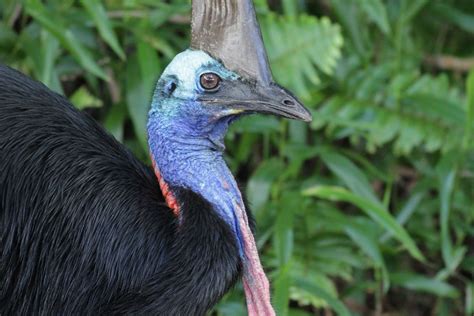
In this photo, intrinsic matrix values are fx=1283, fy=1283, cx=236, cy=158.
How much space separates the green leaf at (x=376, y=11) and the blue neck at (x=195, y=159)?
1.36 metres

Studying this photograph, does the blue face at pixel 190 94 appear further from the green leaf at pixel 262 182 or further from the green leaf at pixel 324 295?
the green leaf at pixel 262 182

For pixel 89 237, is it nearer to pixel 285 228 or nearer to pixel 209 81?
pixel 209 81

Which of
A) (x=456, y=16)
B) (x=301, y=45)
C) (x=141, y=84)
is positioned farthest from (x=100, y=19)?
(x=456, y=16)

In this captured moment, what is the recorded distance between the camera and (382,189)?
4.32m

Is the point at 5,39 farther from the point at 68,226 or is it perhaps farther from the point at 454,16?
the point at 454,16

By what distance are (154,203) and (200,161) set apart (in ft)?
0.43

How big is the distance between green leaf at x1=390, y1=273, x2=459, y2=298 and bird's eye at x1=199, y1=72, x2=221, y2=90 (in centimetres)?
155

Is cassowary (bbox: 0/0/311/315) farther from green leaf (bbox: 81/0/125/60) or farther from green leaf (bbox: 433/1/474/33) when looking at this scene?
green leaf (bbox: 433/1/474/33)

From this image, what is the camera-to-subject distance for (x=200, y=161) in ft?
8.49

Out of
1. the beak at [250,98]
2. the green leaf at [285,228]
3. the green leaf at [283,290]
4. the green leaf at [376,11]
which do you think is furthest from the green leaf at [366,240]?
the beak at [250,98]

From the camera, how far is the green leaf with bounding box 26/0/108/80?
340 centimetres

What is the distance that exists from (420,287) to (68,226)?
1657 mm

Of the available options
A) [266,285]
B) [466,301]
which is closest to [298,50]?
[466,301]

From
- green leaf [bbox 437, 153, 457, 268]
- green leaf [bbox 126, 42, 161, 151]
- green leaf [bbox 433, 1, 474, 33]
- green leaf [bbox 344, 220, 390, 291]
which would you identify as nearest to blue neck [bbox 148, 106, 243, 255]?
green leaf [bbox 126, 42, 161, 151]
